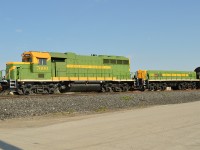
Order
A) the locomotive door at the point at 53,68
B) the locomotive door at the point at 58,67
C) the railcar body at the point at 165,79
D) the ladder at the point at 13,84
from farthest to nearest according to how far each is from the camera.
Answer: the railcar body at the point at 165,79, the locomotive door at the point at 58,67, the locomotive door at the point at 53,68, the ladder at the point at 13,84

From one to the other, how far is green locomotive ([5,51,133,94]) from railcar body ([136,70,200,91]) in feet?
11.1

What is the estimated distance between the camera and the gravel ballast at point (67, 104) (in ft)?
49.2

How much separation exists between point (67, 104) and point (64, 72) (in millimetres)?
8823

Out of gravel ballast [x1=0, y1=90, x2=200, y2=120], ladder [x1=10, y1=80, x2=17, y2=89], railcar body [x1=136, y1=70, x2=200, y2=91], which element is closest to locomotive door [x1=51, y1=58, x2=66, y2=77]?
ladder [x1=10, y1=80, x2=17, y2=89]

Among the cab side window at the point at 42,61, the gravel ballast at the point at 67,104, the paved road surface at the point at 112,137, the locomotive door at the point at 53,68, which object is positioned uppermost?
the cab side window at the point at 42,61

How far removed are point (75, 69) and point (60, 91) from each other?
8.44ft

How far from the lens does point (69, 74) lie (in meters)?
26.2

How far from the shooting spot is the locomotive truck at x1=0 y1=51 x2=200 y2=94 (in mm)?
23141

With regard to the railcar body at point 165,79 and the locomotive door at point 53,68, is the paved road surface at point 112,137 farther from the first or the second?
the railcar body at point 165,79

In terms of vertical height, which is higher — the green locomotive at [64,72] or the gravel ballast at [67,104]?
the green locomotive at [64,72]

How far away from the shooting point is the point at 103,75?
29047 mm

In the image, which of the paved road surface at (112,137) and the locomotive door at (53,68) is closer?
the paved road surface at (112,137)

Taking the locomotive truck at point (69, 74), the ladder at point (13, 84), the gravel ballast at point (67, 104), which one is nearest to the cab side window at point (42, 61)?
the locomotive truck at point (69, 74)

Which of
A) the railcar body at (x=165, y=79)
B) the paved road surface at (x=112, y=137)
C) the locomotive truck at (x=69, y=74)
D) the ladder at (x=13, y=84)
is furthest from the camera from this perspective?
the railcar body at (x=165, y=79)
